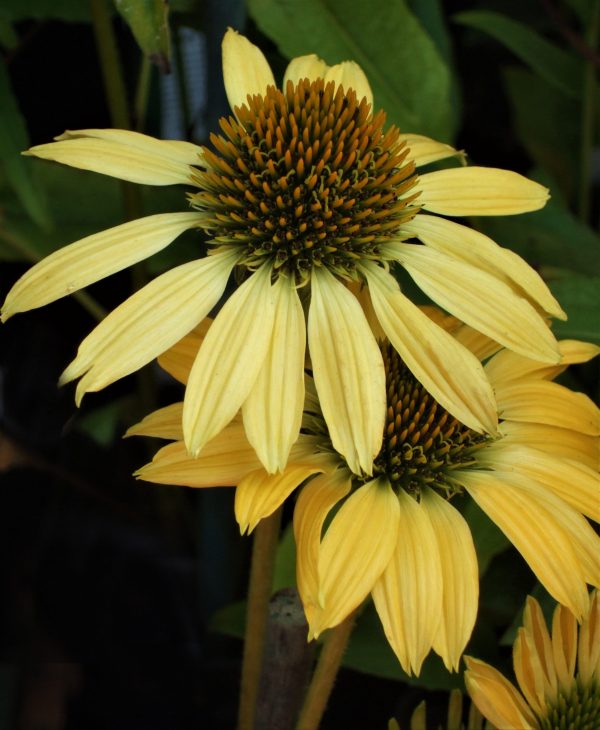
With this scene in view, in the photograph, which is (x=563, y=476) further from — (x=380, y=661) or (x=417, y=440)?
(x=380, y=661)

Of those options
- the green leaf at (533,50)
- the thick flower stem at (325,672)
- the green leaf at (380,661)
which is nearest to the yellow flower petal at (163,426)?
the thick flower stem at (325,672)

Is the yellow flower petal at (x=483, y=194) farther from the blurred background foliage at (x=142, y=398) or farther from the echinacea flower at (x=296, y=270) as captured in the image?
the blurred background foliage at (x=142, y=398)

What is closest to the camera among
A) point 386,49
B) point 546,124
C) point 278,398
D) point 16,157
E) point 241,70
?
point 278,398

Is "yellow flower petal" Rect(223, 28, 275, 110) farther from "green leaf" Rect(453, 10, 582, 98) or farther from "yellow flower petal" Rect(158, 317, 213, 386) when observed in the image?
"green leaf" Rect(453, 10, 582, 98)

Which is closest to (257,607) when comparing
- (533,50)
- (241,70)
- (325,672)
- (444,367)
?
(325,672)

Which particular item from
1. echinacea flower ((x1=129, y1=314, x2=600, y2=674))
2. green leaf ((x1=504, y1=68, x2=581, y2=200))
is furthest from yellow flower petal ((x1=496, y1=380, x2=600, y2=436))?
green leaf ((x1=504, y1=68, x2=581, y2=200))

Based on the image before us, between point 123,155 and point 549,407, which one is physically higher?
point 123,155
